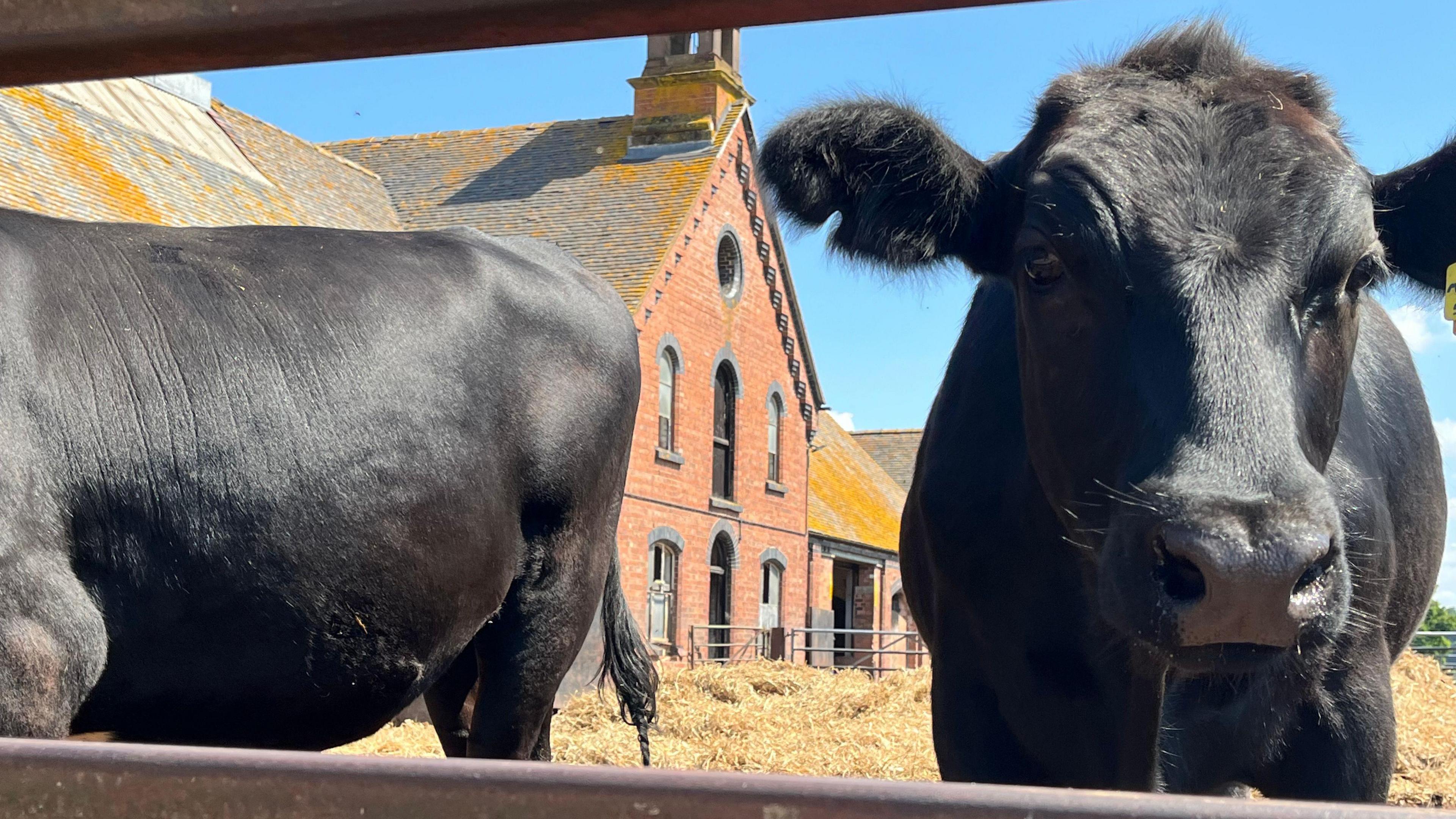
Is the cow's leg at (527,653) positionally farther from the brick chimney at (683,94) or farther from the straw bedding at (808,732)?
the brick chimney at (683,94)

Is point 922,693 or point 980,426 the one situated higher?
point 980,426

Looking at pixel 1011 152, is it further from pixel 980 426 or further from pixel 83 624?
pixel 83 624

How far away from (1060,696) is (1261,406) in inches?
42.0

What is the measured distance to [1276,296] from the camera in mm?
2252

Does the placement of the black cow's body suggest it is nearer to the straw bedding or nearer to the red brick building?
the straw bedding

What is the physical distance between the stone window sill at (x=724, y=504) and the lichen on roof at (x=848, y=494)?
4.06 m

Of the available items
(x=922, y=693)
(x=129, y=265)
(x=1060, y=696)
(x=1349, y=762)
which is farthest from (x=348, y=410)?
(x=922, y=693)

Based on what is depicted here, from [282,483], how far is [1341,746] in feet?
8.44

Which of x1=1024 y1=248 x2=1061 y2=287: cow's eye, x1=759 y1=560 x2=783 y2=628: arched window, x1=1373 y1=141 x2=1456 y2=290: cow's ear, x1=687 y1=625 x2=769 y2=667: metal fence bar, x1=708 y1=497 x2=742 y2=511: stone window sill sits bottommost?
x1=687 y1=625 x2=769 y2=667: metal fence bar

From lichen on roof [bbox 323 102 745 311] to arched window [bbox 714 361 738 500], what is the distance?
3.31 m

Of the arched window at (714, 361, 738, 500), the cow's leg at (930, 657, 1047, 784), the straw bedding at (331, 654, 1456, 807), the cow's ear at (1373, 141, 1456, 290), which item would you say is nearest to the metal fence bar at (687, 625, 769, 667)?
the arched window at (714, 361, 738, 500)

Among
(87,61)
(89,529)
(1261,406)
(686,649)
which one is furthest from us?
(686,649)

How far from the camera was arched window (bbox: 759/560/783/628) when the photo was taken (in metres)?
25.6

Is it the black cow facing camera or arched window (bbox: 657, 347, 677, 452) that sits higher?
arched window (bbox: 657, 347, 677, 452)
